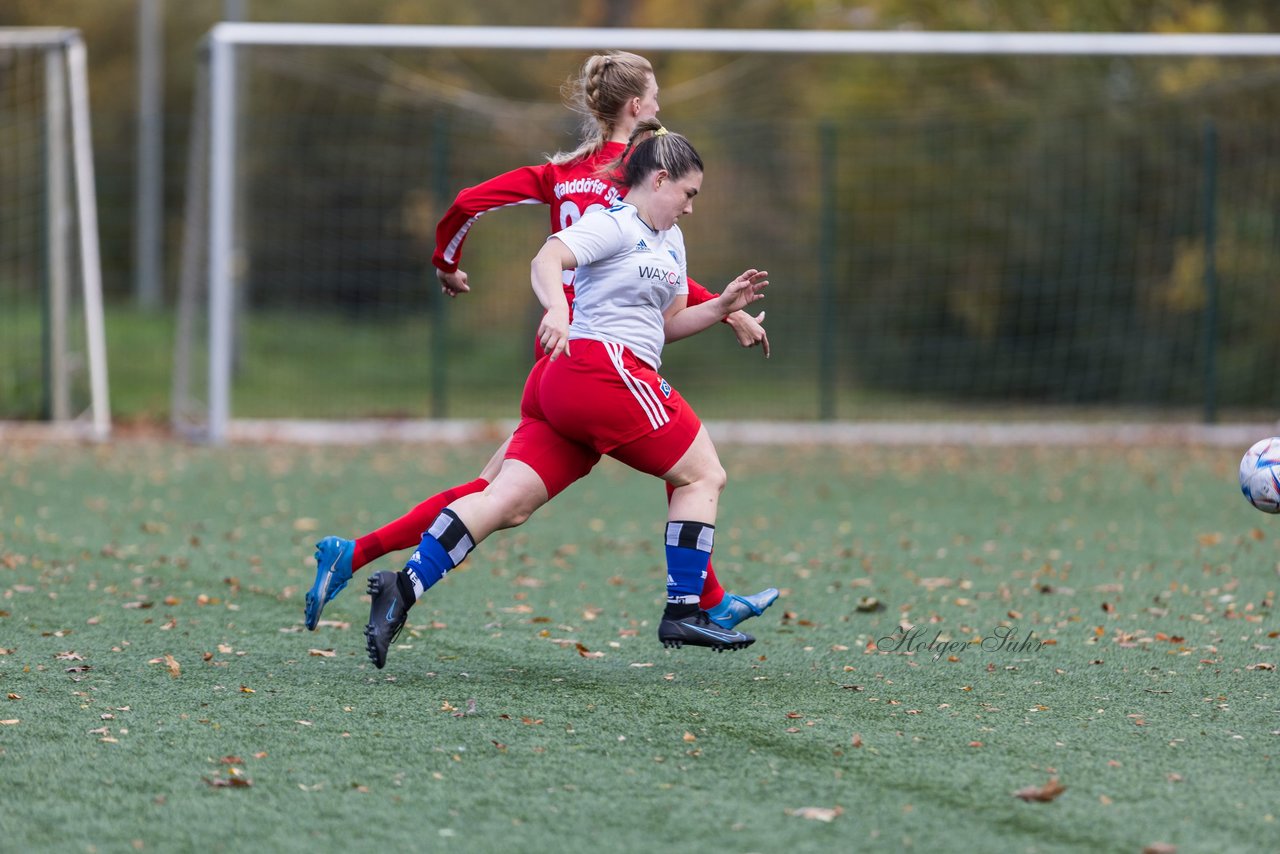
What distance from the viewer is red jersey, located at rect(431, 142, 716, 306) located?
483cm

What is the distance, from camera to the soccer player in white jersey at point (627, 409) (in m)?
4.41

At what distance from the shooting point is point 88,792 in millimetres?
3348

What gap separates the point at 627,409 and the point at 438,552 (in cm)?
68

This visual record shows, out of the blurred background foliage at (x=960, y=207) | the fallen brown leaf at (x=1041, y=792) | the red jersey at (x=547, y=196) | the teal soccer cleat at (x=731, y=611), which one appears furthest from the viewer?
the blurred background foliage at (x=960, y=207)

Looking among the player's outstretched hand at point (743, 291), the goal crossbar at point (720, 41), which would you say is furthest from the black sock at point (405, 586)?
the goal crossbar at point (720, 41)

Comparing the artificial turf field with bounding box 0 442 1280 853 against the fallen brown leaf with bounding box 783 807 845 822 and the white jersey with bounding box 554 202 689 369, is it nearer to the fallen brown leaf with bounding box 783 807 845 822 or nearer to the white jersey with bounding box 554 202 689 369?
the fallen brown leaf with bounding box 783 807 845 822

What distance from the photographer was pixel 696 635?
4.47 meters

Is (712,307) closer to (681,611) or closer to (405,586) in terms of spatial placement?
(681,611)

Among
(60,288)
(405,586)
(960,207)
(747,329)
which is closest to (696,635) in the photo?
(405,586)

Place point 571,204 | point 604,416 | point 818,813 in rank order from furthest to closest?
point 571,204
point 604,416
point 818,813

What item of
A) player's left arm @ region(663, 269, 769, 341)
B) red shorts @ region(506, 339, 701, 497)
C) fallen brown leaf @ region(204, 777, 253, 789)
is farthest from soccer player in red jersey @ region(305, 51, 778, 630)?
fallen brown leaf @ region(204, 777, 253, 789)

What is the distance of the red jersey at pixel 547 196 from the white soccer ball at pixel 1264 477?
178 centimetres

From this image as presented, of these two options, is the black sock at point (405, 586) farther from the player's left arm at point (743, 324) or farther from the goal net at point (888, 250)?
the goal net at point (888, 250)

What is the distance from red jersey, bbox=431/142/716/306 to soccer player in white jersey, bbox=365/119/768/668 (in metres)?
0.25
